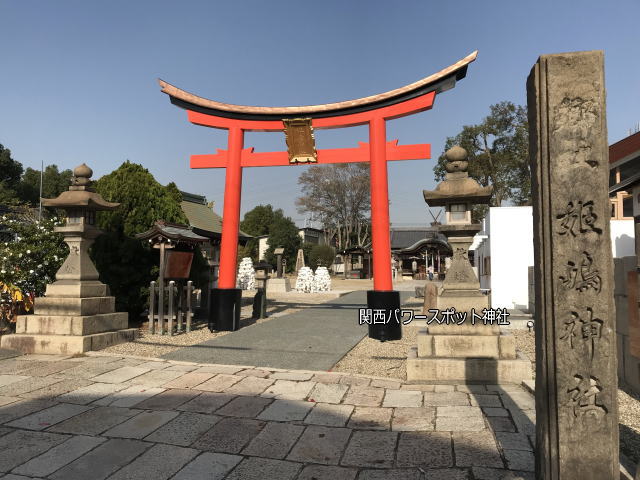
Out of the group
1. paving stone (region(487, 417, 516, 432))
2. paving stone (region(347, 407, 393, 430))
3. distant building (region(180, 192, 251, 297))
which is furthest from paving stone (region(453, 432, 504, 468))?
distant building (region(180, 192, 251, 297))

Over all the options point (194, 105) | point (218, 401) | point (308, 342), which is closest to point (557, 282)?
point (218, 401)

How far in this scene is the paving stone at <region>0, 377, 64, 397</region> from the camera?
448 cm

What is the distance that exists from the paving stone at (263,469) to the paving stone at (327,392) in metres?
1.35

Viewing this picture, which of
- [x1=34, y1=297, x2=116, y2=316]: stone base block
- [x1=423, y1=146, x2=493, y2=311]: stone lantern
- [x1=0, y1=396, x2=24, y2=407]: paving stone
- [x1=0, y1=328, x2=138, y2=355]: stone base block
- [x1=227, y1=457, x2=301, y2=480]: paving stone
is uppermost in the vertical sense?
[x1=423, y1=146, x2=493, y2=311]: stone lantern

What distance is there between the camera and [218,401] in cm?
422

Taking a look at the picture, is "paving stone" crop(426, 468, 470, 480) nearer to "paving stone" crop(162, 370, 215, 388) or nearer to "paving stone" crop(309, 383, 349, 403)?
"paving stone" crop(309, 383, 349, 403)

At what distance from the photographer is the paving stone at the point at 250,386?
4543 mm

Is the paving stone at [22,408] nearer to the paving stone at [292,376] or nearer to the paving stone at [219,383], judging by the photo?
the paving stone at [219,383]

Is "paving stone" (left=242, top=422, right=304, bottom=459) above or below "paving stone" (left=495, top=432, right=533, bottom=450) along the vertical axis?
below

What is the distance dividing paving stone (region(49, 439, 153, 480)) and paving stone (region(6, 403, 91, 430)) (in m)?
0.81

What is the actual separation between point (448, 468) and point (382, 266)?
18.8 ft

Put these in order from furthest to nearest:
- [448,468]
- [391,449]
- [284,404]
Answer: [284,404] → [391,449] → [448,468]

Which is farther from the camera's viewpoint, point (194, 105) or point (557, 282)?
point (194, 105)

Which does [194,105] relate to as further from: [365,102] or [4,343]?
[4,343]
